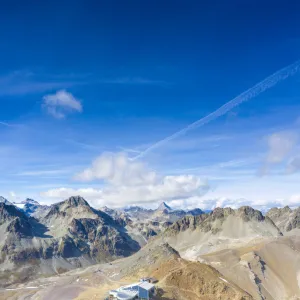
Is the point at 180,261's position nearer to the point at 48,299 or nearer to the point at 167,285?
the point at 167,285

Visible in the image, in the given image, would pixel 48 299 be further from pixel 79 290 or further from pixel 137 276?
pixel 137 276

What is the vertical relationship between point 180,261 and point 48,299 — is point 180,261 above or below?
above

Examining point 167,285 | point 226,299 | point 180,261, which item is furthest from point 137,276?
point 226,299

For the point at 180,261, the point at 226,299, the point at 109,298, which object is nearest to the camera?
the point at 109,298

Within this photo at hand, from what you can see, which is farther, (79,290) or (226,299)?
(79,290)

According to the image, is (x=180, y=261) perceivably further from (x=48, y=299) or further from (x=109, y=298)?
(x=48, y=299)

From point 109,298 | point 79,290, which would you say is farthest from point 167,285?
point 79,290

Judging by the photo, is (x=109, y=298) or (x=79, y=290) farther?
(x=79, y=290)

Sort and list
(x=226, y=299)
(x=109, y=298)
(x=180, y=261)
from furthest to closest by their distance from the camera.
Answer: (x=180, y=261)
(x=226, y=299)
(x=109, y=298)
